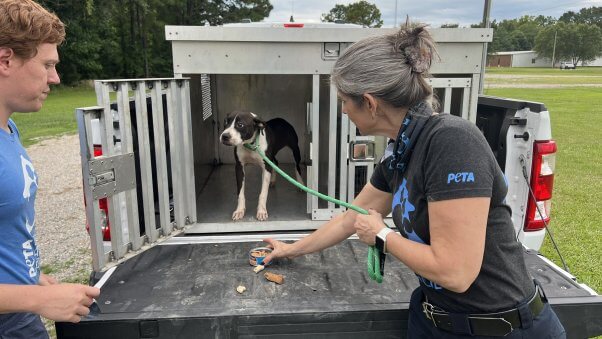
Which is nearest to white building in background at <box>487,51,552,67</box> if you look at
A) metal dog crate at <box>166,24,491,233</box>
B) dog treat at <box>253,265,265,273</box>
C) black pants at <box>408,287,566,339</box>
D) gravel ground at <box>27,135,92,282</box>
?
gravel ground at <box>27,135,92,282</box>

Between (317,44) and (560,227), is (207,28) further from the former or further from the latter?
(560,227)

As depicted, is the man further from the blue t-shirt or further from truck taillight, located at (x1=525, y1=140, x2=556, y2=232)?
truck taillight, located at (x1=525, y1=140, x2=556, y2=232)

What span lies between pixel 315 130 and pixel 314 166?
0.28 metres

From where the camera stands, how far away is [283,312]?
2084 millimetres

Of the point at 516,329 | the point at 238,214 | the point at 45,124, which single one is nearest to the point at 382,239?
the point at 516,329

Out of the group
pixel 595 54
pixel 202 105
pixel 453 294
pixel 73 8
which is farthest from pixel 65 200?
pixel 595 54

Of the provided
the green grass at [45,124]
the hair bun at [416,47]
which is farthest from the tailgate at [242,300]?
the green grass at [45,124]

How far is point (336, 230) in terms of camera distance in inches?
96.3

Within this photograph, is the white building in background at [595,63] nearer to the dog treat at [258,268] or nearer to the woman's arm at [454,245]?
the dog treat at [258,268]

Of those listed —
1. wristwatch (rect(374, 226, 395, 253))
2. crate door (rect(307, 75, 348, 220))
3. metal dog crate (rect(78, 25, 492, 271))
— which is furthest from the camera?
crate door (rect(307, 75, 348, 220))

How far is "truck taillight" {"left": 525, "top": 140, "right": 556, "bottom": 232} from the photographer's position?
2.76 m

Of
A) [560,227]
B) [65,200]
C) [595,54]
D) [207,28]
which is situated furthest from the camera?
[595,54]

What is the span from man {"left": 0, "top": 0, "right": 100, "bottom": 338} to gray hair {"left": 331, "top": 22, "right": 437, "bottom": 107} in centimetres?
108

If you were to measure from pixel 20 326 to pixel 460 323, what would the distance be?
1.60 metres
